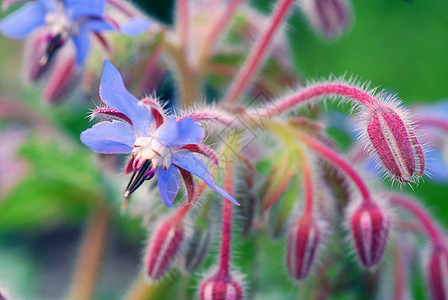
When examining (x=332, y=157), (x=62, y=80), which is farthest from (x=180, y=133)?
(x=62, y=80)

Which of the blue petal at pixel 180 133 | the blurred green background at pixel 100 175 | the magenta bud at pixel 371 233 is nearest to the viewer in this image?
the blue petal at pixel 180 133

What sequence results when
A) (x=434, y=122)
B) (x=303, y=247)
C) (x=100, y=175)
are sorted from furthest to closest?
1. (x=100, y=175)
2. (x=434, y=122)
3. (x=303, y=247)

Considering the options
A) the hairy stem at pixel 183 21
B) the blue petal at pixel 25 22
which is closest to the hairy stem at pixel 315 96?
the hairy stem at pixel 183 21

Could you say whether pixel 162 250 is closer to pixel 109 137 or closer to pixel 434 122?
pixel 109 137

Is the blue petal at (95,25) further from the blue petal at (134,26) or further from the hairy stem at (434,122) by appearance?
the hairy stem at (434,122)

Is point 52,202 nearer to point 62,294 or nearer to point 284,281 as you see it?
point 62,294

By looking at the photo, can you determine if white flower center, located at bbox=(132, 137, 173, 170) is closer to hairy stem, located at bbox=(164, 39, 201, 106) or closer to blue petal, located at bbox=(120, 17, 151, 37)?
blue petal, located at bbox=(120, 17, 151, 37)

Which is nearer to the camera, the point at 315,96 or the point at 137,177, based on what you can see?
the point at 137,177
